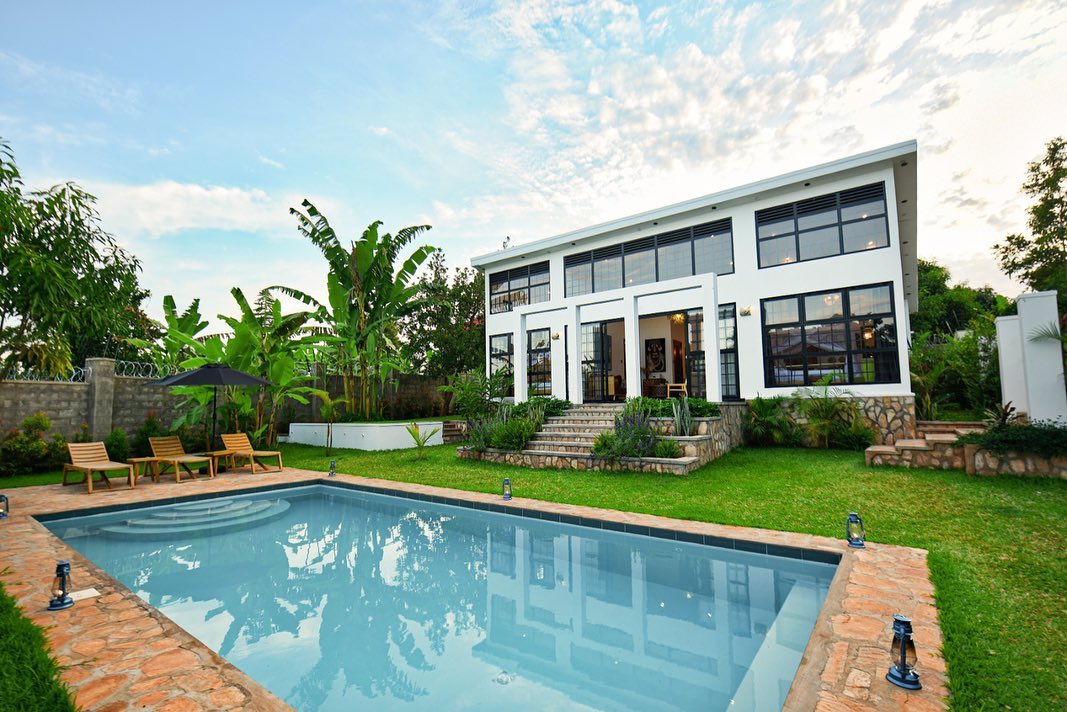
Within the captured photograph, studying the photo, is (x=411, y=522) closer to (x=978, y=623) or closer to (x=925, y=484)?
(x=978, y=623)

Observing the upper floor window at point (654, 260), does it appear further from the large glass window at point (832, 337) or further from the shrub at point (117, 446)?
the shrub at point (117, 446)

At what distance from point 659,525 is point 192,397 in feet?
42.1

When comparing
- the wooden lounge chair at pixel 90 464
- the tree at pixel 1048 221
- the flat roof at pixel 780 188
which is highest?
the tree at pixel 1048 221

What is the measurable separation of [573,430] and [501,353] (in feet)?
25.0

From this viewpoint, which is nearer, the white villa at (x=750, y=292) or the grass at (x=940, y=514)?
the grass at (x=940, y=514)

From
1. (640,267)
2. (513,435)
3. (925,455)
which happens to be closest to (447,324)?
(640,267)

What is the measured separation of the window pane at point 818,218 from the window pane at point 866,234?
41 centimetres

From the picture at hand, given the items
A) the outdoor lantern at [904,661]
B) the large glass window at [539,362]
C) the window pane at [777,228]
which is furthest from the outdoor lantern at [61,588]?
the window pane at [777,228]

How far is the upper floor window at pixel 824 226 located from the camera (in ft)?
39.9

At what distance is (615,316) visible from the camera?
54.6ft

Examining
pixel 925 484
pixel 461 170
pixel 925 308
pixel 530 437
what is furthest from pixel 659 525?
pixel 925 308

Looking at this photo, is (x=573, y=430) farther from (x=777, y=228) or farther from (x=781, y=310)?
(x=777, y=228)

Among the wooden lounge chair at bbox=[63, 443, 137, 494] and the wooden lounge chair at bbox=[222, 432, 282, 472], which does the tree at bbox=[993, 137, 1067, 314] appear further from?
the wooden lounge chair at bbox=[63, 443, 137, 494]

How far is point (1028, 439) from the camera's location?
7.43 m
